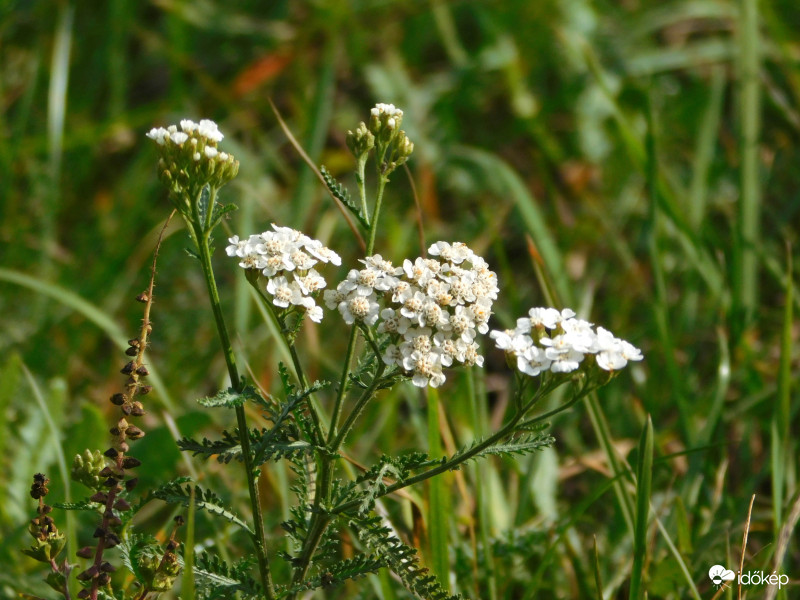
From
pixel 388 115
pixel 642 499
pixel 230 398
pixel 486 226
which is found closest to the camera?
pixel 230 398

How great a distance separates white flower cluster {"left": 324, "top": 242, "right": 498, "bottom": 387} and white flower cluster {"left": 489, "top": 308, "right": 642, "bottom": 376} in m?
0.08

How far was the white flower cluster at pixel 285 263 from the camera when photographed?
1750 mm

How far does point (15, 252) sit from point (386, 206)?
6.68 ft

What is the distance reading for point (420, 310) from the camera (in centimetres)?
174

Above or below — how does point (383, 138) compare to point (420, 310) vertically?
above

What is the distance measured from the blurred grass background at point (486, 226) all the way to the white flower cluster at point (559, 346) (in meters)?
0.54

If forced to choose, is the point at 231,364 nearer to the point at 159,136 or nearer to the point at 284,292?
the point at 284,292

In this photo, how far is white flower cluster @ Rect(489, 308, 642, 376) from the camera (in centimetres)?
174

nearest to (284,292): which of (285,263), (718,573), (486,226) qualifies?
(285,263)

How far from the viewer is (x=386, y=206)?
4.89 metres

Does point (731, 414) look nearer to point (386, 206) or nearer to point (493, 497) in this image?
point (493, 497)

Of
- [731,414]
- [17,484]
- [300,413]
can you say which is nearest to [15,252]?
[17,484]

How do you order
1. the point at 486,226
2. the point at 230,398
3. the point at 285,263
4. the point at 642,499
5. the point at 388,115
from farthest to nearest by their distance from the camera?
the point at 486,226, the point at 642,499, the point at 388,115, the point at 285,263, the point at 230,398

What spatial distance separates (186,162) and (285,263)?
29 centimetres
